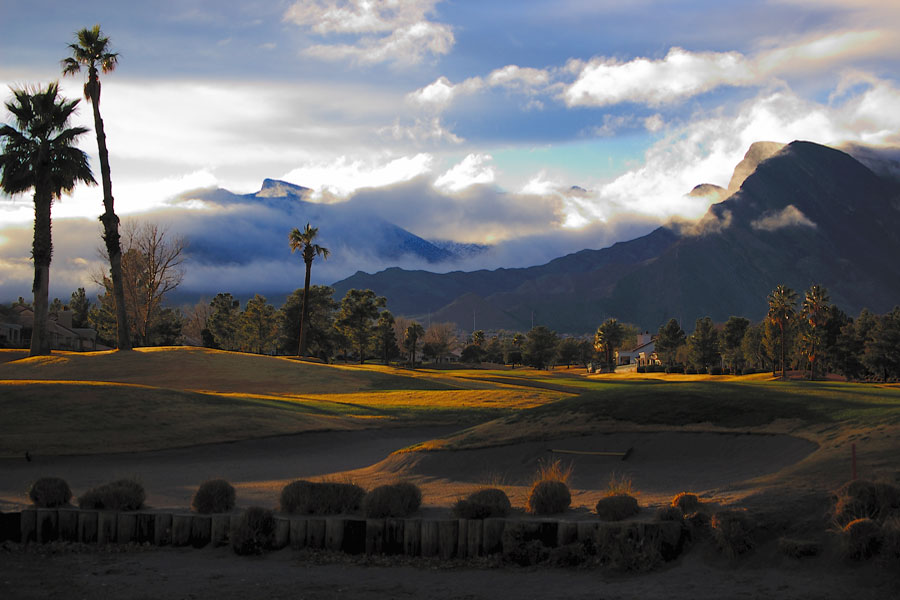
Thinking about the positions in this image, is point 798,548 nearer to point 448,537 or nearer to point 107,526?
point 448,537

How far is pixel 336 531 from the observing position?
39.7 ft

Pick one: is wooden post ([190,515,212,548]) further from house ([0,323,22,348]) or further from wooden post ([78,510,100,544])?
house ([0,323,22,348])

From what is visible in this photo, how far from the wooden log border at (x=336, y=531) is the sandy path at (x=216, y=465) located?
63.0 inches

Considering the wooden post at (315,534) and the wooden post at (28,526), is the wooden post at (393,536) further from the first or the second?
the wooden post at (28,526)

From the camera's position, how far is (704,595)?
9.39 m

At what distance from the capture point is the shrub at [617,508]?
11329 mm

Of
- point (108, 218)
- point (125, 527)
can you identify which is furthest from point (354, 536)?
point (108, 218)

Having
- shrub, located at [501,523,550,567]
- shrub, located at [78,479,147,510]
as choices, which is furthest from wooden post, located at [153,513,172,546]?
shrub, located at [501,523,550,567]

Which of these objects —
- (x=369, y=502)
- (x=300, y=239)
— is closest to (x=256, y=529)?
(x=369, y=502)

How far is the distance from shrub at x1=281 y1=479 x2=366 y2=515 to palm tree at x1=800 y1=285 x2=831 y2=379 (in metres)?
86.5

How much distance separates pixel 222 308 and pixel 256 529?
115 m

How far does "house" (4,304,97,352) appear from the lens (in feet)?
281

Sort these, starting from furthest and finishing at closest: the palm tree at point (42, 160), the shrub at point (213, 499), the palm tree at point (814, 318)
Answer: the palm tree at point (814, 318), the palm tree at point (42, 160), the shrub at point (213, 499)

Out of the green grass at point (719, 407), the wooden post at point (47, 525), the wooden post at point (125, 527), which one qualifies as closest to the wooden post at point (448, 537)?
the wooden post at point (125, 527)
